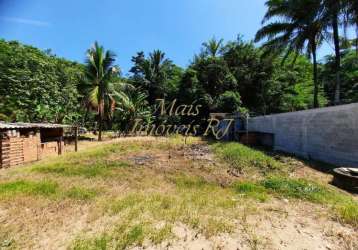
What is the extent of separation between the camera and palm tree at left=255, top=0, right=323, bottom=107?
1235cm

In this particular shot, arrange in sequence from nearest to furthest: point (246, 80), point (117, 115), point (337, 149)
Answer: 1. point (337, 149)
2. point (246, 80)
3. point (117, 115)

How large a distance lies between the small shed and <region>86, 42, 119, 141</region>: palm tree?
6.03 metres

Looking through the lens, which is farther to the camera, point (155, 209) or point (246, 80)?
point (246, 80)

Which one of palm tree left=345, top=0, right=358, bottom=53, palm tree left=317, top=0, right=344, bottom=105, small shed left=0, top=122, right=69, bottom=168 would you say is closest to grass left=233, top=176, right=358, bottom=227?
small shed left=0, top=122, right=69, bottom=168

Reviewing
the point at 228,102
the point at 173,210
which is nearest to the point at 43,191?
the point at 173,210

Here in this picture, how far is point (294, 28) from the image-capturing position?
13547mm

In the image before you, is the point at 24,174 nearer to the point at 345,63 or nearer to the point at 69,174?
the point at 69,174

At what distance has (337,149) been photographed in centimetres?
721

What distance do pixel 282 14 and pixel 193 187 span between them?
525 inches

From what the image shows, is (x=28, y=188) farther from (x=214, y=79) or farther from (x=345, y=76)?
(x=345, y=76)

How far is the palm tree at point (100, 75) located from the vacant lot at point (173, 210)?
32.8 feet

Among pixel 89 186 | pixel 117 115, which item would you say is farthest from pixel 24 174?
pixel 117 115

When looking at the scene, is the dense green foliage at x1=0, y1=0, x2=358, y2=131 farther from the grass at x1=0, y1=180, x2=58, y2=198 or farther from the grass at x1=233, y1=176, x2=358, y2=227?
the grass at x1=0, y1=180, x2=58, y2=198

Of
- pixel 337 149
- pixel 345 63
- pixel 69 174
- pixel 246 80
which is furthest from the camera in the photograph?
pixel 246 80
